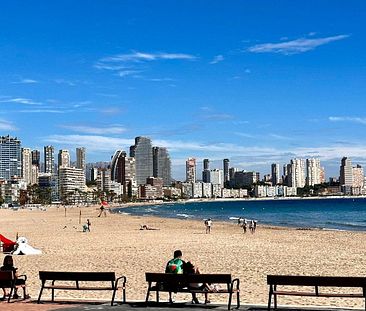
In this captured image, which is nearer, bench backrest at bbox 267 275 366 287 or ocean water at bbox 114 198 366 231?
bench backrest at bbox 267 275 366 287

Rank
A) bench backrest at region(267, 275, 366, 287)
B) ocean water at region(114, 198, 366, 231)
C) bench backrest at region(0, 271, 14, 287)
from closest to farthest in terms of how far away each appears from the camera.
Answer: bench backrest at region(267, 275, 366, 287) < bench backrest at region(0, 271, 14, 287) < ocean water at region(114, 198, 366, 231)

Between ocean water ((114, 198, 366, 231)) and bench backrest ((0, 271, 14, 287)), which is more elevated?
bench backrest ((0, 271, 14, 287))

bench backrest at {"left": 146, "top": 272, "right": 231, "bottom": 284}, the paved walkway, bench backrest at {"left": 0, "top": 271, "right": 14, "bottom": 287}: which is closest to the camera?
the paved walkway

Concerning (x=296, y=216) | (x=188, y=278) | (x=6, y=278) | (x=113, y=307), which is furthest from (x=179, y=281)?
(x=296, y=216)

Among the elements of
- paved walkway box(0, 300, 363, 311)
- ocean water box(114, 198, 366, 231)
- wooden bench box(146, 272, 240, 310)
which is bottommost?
ocean water box(114, 198, 366, 231)

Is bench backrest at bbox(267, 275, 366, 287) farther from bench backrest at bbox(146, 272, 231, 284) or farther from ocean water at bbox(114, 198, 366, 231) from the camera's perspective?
ocean water at bbox(114, 198, 366, 231)

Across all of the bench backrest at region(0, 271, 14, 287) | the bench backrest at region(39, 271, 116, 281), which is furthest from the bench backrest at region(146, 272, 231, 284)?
the bench backrest at region(0, 271, 14, 287)

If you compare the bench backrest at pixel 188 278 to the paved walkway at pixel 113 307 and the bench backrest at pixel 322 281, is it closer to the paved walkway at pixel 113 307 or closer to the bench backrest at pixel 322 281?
the paved walkway at pixel 113 307

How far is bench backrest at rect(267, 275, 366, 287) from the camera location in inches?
408

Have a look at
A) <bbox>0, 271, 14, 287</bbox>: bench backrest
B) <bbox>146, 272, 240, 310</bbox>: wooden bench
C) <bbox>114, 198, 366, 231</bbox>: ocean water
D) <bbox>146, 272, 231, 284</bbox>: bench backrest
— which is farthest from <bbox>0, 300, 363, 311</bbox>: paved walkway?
<bbox>114, 198, 366, 231</bbox>: ocean water

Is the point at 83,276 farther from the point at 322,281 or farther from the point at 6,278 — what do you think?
the point at 322,281

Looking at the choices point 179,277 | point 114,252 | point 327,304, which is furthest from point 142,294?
point 114,252

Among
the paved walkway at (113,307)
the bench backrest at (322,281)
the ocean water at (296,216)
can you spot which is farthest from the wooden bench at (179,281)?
the ocean water at (296,216)

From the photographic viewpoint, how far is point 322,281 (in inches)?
415
